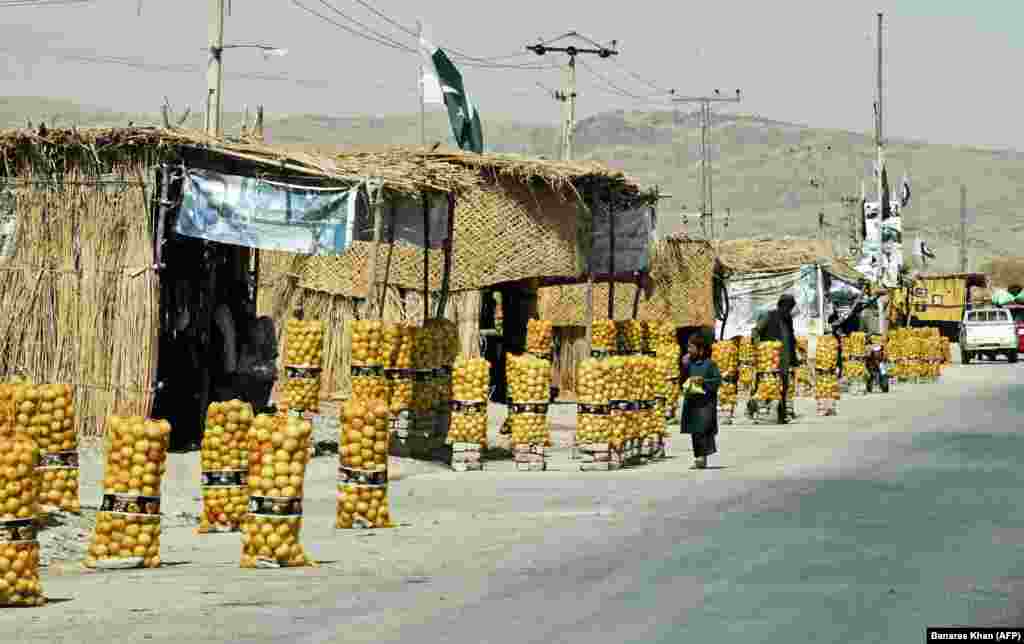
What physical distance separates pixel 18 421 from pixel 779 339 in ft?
59.6

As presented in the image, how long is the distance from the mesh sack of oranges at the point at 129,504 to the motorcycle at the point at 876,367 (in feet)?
113

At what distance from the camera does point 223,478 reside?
1592cm

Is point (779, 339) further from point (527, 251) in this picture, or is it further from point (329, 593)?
point (329, 593)

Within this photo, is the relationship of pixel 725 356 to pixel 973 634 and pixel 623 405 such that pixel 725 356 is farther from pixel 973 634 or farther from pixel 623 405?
pixel 973 634

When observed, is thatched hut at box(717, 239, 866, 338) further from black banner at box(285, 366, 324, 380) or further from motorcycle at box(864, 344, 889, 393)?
black banner at box(285, 366, 324, 380)

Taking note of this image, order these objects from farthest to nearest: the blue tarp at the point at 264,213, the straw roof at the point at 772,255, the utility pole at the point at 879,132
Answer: the utility pole at the point at 879,132
the straw roof at the point at 772,255
the blue tarp at the point at 264,213

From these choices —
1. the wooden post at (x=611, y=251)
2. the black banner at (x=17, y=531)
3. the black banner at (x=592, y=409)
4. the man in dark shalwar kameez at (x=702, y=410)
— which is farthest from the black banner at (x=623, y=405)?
the black banner at (x=17, y=531)

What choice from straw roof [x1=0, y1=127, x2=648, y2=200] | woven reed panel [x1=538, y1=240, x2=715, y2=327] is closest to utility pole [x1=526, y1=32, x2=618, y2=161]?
woven reed panel [x1=538, y1=240, x2=715, y2=327]

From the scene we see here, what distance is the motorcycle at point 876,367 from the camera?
4641 centimetres

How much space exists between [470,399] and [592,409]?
4.83ft

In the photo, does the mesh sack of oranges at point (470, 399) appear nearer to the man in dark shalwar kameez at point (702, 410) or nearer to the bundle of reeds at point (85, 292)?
the man in dark shalwar kameez at point (702, 410)

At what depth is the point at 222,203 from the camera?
2230cm

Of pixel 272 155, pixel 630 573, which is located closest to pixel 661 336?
pixel 272 155

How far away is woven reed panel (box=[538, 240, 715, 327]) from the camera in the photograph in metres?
42.2
